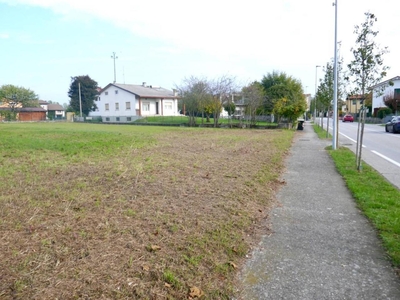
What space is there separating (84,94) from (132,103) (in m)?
23.2

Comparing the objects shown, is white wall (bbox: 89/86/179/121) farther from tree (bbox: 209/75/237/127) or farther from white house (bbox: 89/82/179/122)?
tree (bbox: 209/75/237/127)

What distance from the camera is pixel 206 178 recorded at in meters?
7.86

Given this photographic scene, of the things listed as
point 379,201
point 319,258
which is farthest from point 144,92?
point 319,258

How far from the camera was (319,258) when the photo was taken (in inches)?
149

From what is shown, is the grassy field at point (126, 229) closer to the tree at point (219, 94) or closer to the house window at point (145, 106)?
the tree at point (219, 94)

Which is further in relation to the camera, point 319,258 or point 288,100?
point 288,100

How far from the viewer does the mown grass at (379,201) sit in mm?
4258

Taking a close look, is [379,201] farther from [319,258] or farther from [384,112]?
[384,112]

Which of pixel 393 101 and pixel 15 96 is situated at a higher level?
pixel 15 96

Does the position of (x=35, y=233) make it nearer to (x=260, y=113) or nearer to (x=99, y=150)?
(x=99, y=150)

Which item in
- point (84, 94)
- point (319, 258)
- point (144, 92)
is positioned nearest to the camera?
point (319, 258)

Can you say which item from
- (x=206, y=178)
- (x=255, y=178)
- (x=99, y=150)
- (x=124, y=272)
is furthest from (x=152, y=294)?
(x=99, y=150)

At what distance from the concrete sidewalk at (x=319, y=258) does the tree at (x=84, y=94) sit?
73375mm

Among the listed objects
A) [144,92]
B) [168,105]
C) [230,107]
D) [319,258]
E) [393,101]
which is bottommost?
[319,258]
